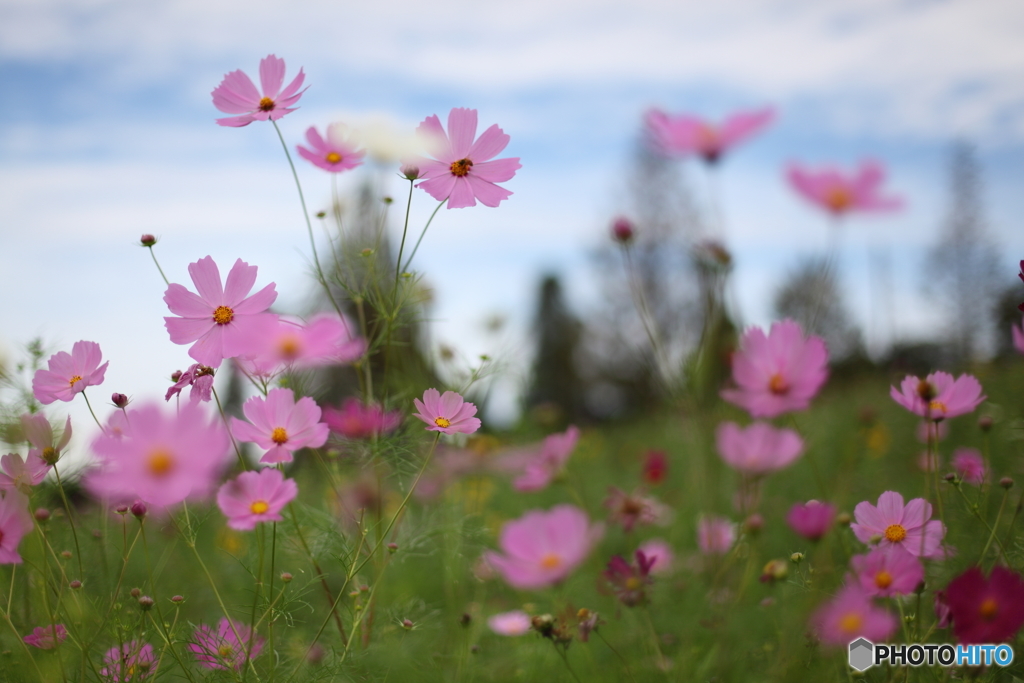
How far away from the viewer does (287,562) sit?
2.03 meters

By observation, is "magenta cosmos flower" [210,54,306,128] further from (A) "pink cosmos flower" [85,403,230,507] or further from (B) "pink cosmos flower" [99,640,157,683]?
(B) "pink cosmos flower" [99,640,157,683]

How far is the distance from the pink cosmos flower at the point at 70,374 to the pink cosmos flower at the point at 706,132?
0.86m

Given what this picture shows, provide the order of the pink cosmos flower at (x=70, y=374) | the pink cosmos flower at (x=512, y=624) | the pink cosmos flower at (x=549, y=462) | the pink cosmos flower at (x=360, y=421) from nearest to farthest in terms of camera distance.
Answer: the pink cosmos flower at (x=70, y=374) < the pink cosmos flower at (x=360, y=421) < the pink cosmos flower at (x=549, y=462) < the pink cosmos flower at (x=512, y=624)

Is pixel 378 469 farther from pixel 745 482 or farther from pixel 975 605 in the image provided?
pixel 975 605

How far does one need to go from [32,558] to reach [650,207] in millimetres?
12399

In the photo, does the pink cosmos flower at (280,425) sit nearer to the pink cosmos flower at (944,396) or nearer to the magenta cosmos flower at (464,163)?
the magenta cosmos flower at (464,163)

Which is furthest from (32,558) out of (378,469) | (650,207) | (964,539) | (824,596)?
(650,207)

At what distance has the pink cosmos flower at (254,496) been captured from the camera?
0.81m

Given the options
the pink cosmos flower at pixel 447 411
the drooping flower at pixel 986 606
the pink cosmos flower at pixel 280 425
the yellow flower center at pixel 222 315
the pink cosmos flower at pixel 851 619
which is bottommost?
the drooping flower at pixel 986 606

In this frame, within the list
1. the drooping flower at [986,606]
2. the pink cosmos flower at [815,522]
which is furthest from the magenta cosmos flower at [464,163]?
the drooping flower at [986,606]

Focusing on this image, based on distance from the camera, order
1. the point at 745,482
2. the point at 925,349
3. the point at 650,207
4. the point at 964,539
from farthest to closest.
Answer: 1. the point at 650,207
2. the point at 925,349
3. the point at 964,539
4. the point at 745,482

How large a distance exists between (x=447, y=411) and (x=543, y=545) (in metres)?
0.26

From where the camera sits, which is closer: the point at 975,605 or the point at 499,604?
the point at 975,605
